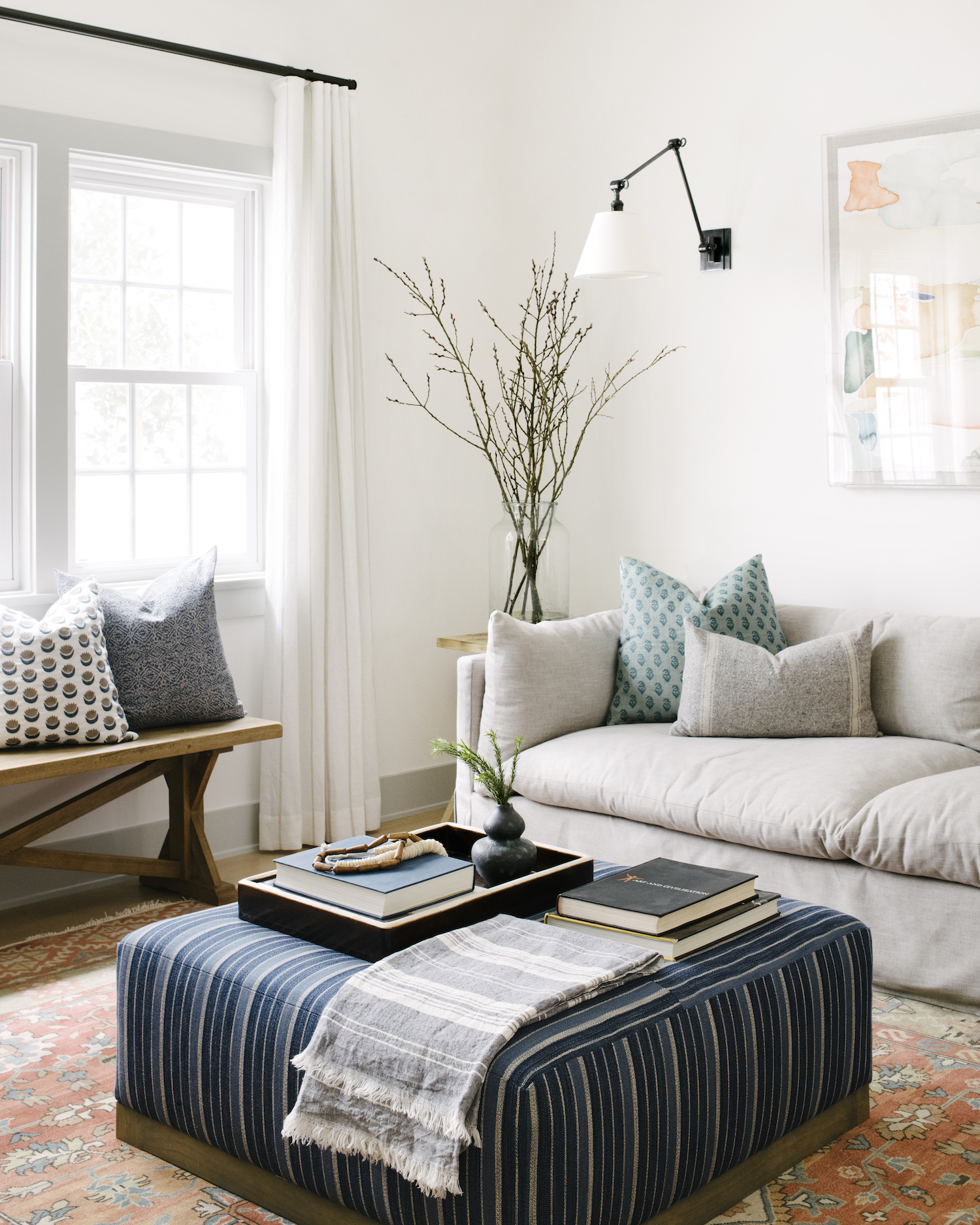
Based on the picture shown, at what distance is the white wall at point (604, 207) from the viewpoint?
3.68 metres

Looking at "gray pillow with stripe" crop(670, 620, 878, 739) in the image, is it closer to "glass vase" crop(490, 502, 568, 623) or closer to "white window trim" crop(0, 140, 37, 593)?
"glass vase" crop(490, 502, 568, 623)

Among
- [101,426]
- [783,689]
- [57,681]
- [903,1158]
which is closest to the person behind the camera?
[903,1158]

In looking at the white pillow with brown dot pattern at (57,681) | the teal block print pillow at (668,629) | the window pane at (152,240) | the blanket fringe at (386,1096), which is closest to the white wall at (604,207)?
the window pane at (152,240)

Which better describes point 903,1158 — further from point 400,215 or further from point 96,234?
point 400,215

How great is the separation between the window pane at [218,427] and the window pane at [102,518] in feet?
0.95

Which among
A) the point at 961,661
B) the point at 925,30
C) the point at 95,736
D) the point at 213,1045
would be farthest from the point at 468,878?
the point at 925,30

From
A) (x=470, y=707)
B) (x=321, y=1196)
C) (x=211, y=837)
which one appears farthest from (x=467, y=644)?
(x=321, y=1196)

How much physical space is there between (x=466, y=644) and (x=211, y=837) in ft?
3.44

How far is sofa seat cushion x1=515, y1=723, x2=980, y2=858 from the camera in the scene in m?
2.79

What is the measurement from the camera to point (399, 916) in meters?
1.92

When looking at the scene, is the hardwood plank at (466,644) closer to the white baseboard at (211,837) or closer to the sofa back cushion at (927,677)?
the white baseboard at (211,837)

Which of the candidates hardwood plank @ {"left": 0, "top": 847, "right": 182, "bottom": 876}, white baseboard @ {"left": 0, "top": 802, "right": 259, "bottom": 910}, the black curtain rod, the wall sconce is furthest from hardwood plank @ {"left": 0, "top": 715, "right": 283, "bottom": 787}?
the black curtain rod

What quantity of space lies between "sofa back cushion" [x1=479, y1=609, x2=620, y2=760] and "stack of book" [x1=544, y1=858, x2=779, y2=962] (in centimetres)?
133

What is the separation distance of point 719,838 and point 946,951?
22.8 inches
